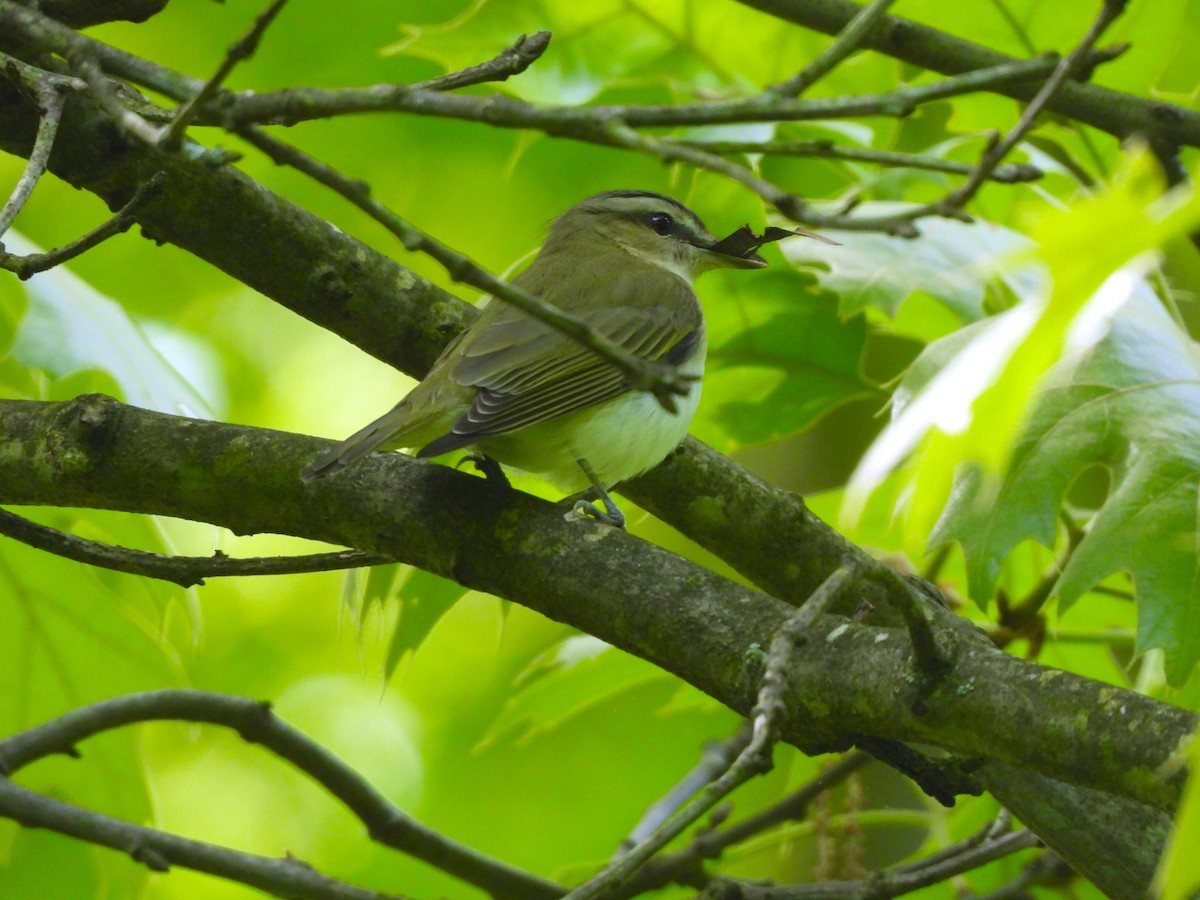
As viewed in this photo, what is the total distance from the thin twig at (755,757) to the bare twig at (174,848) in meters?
1.39

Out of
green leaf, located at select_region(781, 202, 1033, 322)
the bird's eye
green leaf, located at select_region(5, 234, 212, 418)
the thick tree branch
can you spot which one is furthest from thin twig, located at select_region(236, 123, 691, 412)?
the bird's eye

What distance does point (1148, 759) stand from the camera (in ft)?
4.74

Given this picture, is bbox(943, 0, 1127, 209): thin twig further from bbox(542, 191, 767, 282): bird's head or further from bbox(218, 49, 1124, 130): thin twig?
bbox(542, 191, 767, 282): bird's head

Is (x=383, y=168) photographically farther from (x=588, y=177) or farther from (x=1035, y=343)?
(x=1035, y=343)

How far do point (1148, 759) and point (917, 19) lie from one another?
98.2 inches

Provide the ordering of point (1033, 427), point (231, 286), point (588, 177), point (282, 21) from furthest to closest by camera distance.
Answer: point (231, 286) < point (588, 177) < point (282, 21) < point (1033, 427)

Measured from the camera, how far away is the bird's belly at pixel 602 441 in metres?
2.62

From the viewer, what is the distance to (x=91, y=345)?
2.75 m

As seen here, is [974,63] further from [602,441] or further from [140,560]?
[140,560]

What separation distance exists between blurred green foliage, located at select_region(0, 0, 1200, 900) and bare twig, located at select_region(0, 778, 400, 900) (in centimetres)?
43

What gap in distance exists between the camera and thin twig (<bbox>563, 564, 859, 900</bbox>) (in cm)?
115

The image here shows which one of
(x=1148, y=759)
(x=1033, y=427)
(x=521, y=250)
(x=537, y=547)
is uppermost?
(x=521, y=250)

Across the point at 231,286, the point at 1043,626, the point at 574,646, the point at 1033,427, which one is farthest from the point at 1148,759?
the point at 231,286

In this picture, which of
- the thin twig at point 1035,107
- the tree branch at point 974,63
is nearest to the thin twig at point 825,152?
the thin twig at point 1035,107
